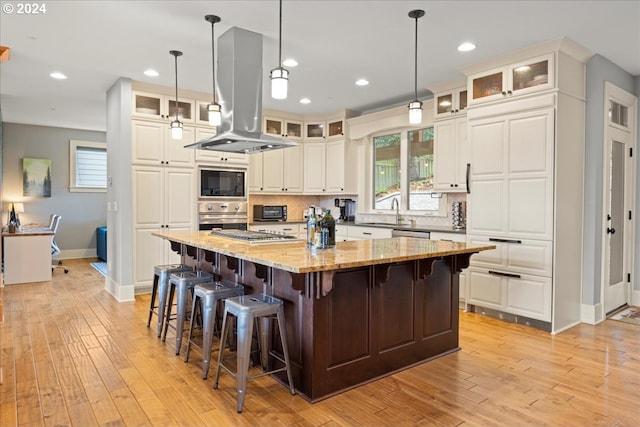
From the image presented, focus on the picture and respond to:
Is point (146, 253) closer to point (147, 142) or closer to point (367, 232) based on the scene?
point (147, 142)

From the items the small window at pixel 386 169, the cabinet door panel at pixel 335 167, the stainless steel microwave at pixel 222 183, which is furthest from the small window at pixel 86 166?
the small window at pixel 386 169

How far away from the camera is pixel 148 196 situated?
17.0ft

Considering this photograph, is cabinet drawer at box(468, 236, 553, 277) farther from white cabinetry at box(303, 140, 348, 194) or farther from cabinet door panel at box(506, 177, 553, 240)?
white cabinetry at box(303, 140, 348, 194)

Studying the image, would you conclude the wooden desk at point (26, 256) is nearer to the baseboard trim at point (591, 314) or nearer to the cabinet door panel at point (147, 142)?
the cabinet door panel at point (147, 142)

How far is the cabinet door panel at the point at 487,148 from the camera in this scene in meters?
4.09

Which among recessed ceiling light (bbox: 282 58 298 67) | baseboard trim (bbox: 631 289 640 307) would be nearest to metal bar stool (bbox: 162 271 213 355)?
recessed ceiling light (bbox: 282 58 298 67)

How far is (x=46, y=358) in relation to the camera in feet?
10.2

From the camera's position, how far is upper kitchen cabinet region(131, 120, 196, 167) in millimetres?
5078

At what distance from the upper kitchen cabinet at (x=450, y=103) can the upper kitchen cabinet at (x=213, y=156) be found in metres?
2.80

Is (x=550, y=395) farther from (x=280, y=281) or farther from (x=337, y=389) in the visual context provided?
(x=280, y=281)

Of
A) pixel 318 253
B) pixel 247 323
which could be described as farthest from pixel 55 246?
pixel 318 253

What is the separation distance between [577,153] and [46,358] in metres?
5.05

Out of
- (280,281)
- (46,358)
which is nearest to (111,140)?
(46,358)

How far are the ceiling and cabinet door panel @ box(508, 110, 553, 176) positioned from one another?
0.69 metres
